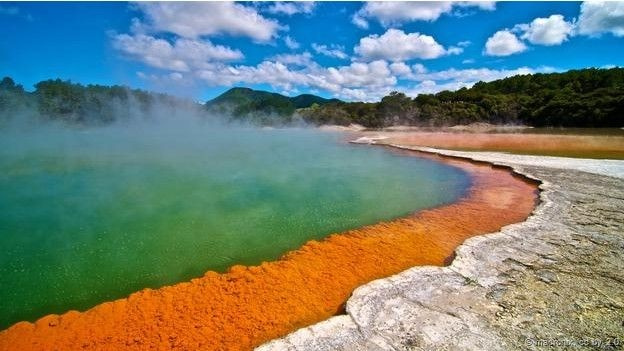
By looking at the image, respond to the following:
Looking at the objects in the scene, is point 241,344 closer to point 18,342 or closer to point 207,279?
point 207,279

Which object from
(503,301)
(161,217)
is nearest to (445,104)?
(161,217)

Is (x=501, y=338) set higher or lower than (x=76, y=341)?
higher

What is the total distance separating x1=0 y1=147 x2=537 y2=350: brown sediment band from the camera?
4648 millimetres

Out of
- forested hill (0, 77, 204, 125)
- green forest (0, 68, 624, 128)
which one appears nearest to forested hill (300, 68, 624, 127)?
green forest (0, 68, 624, 128)

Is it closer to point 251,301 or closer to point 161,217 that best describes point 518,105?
point 161,217

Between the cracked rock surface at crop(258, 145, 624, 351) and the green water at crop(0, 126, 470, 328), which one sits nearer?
the cracked rock surface at crop(258, 145, 624, 351)

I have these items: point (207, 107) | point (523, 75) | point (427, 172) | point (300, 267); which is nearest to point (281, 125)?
point (207, 107)

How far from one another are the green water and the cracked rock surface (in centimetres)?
323

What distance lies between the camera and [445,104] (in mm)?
74312

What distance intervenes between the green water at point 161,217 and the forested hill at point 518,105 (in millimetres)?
48041

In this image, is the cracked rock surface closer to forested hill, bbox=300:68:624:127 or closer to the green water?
the green water

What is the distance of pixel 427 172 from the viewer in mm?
16812

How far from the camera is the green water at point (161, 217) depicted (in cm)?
643

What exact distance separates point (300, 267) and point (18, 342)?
14.6 feet
